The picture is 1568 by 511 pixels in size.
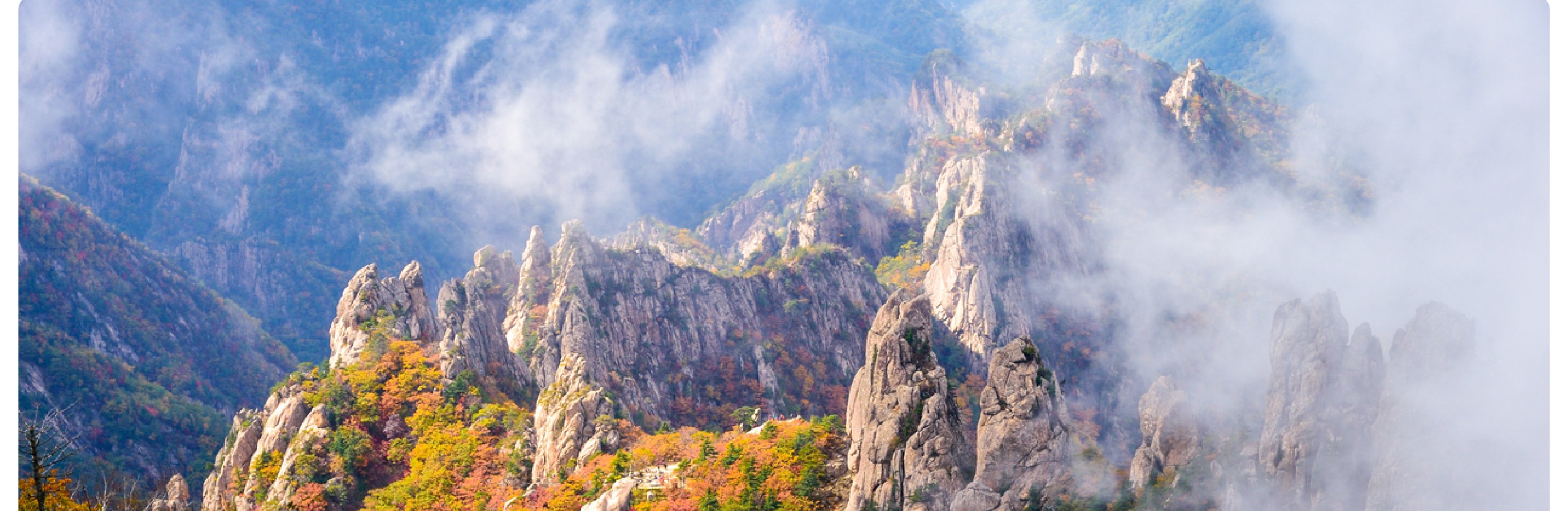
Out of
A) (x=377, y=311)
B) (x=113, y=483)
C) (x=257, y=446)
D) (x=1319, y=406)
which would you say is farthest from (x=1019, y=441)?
(x=113, y=483)

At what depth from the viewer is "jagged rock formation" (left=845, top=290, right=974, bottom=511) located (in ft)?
190

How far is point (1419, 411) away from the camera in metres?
53.8

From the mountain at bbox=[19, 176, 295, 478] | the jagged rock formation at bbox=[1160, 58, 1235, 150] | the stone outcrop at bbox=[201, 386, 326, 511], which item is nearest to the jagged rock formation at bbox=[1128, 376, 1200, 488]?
the stone outcrop at bbox=[201, 386, 326, 511]

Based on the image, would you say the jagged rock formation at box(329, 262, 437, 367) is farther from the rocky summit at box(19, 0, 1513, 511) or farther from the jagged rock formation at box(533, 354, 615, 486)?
the jagged rock formation at box(533, 354, 615, 486)

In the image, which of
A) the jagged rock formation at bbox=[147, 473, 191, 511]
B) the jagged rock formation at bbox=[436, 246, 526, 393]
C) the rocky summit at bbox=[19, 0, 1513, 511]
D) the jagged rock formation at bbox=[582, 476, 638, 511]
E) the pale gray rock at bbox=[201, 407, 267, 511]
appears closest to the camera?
the rocky summit at bbox=[19, 0, 1513, 511]

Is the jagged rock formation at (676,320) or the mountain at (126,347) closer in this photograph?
the jagged rock formation at (676,320)

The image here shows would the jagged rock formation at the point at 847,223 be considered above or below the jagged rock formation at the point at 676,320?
above

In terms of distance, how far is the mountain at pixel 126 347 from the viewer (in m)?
127

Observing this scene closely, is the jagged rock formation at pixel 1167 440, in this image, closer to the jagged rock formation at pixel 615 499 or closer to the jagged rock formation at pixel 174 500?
the jagged rock formation at pixel 615 499

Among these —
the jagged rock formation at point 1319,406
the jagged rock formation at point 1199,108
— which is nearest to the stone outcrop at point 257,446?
the jagged rock formation at point 1319,406

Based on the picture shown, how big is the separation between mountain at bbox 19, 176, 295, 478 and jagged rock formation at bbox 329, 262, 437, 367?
Answer: 41.7 meters

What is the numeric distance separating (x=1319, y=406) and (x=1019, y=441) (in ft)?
41.0

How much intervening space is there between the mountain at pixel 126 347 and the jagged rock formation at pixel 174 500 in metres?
43.0

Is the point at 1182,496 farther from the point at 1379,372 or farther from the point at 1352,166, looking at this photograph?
the point at 1352,166
